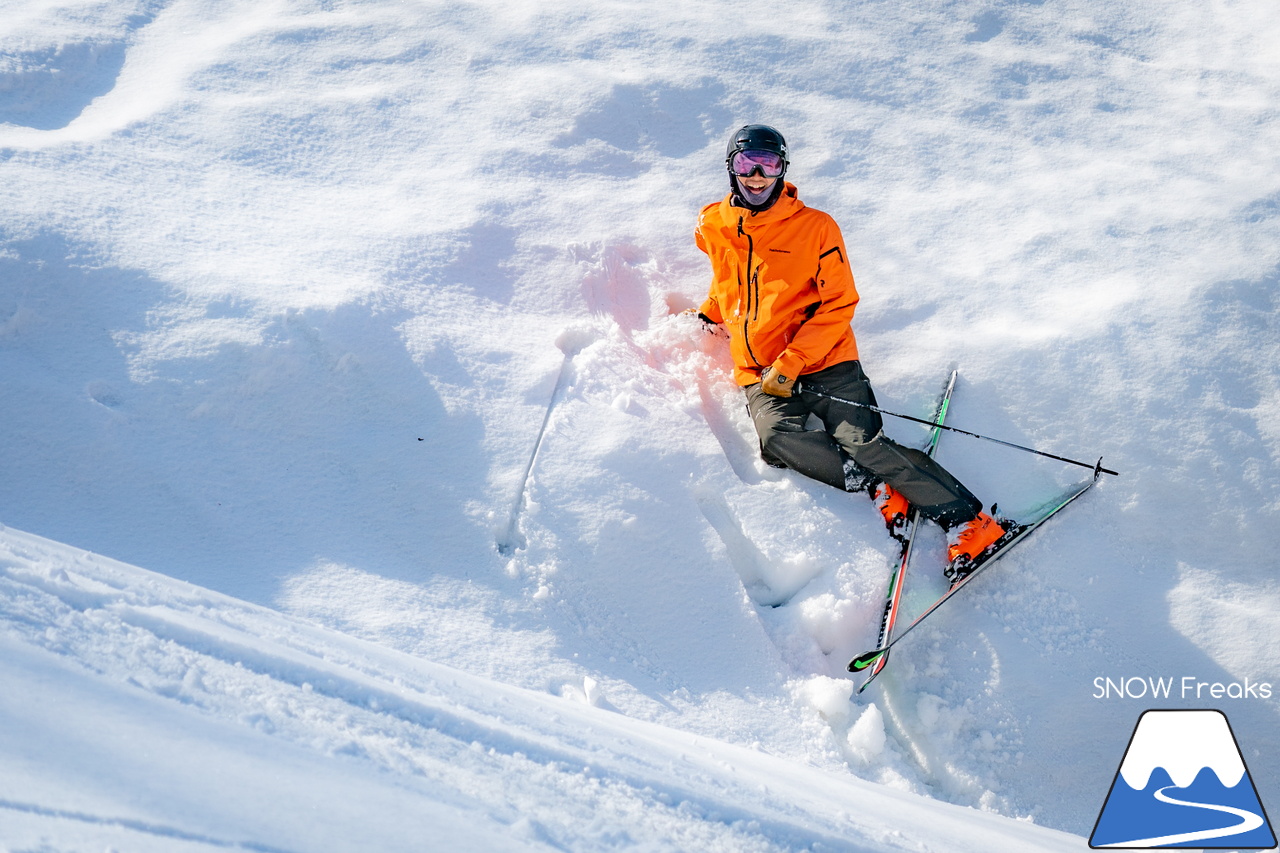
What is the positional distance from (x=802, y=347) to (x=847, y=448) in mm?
470

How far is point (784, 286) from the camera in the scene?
3.65m

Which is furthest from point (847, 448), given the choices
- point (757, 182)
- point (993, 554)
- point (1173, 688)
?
point (1173, 688)

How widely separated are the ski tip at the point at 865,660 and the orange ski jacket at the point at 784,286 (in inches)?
46.0

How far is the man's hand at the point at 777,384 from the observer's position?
141 inches

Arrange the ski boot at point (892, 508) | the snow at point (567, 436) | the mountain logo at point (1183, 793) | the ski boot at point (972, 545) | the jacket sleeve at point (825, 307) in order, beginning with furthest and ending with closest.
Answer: the jacket sleeve at point (825, 307), the ski boot at point (892, 508), the ski boot at point (972, 545), the mountain logo at point (1183, 793), the snow at point (567, 436)

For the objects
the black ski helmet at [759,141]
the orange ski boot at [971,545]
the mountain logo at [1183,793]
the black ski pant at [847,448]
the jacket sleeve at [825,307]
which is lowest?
the mountain logo at [1183,793]

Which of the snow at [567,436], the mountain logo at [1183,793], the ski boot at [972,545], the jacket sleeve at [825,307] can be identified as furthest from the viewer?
the jacket sleeve at [825,307]

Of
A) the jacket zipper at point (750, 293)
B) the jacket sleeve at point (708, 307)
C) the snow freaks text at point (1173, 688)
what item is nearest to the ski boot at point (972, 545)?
the snow freaks text at point (1173, 688)

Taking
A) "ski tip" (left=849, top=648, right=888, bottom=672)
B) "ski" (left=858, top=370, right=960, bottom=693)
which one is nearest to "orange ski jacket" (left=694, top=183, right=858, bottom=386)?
"ski" (left=858, top=370, right=960, bottom=693)

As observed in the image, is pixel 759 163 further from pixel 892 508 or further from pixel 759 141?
pixel 892 508

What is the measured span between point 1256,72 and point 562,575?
5148mm

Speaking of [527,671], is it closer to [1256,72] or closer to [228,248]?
[228,248]

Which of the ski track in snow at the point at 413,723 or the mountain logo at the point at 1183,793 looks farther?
the mountain logo at the point at 1183,793

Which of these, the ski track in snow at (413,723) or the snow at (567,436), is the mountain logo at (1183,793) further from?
the ski track in snow at (413,723)
